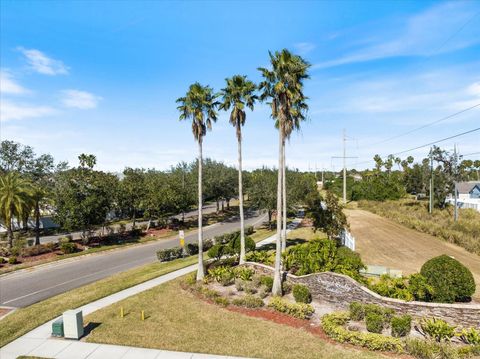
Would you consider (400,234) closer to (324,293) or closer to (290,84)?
(324,293)

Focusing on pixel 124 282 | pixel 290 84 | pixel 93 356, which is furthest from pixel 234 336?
pixel 290 84

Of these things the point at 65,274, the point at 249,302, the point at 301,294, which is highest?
the point at 301,294

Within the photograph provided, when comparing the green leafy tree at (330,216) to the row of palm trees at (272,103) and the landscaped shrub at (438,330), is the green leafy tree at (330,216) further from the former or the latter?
the landscaped shrub at (438,330)

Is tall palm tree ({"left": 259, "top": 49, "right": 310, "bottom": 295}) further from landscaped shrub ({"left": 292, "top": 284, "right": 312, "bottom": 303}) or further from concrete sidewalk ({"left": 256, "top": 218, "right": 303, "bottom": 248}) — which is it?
concrete sidewalk ({"left": 256, "top": 218, "right": 303, "bottom": 248})

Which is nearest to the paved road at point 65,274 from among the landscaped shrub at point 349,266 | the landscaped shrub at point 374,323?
the landscaped shrub at point 349,266

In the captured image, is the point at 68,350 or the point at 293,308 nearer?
the point at 68,350

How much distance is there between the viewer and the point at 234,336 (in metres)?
14.4

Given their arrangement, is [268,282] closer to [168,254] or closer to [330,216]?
[330,216]

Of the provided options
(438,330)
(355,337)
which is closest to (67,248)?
(355,337)

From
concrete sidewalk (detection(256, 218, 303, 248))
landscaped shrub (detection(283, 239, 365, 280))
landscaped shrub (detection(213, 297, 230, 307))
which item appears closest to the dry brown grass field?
landscaped shrub (detection(283, 239, 365, 280))

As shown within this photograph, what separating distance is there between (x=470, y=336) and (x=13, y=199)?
39.6 metres

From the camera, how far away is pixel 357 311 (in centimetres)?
1571

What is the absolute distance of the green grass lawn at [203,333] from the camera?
13.1 meters

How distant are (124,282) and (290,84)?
17.3 m
